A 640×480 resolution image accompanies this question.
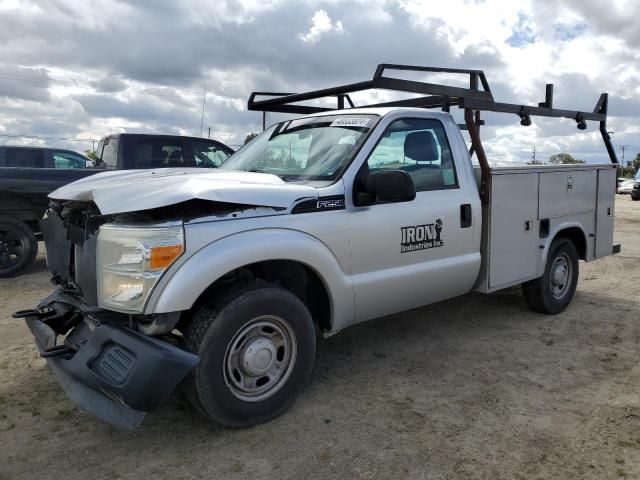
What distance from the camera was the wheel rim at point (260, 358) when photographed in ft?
10.4

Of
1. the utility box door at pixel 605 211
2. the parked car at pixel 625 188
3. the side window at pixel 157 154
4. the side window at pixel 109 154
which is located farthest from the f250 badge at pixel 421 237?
the parked car at pixel 625 188

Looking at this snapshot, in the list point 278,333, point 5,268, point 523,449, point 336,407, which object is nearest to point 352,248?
point 278,333

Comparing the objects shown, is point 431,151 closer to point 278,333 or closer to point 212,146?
point 278,333

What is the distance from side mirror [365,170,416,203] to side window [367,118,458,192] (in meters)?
0.32

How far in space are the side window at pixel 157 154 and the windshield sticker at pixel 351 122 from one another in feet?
16.8

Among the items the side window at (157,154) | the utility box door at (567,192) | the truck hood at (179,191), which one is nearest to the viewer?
the truck hood at (179,191)

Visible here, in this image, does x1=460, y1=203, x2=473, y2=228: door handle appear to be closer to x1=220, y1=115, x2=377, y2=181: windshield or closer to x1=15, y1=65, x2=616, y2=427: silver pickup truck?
x1=15, y1=65, x2=616, y2=427: silver pickup truck

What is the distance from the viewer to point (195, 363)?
2.80m

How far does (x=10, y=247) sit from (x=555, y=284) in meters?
6.83

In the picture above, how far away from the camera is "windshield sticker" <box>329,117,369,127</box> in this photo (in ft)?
13.0

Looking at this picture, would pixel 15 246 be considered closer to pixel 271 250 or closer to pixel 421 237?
pixel 271 250

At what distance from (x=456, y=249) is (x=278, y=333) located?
1757 mm

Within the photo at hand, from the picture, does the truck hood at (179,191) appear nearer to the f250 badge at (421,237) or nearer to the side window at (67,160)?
the f250 badge at (421,237)

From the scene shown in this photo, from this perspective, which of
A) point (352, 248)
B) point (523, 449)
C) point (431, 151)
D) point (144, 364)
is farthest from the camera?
point (431, 151)
